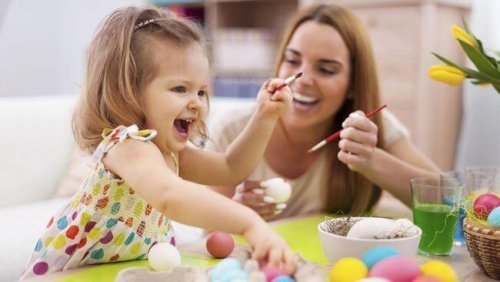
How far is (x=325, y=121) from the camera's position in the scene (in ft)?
6.39

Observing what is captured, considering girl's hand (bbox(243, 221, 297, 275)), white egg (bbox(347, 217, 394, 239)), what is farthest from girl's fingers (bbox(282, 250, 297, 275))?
white egg (bbox(347, 217, 394, 239))

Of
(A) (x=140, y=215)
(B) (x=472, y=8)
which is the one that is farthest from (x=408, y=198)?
(B) (x=472, y=8)

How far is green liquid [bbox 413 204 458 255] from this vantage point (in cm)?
118

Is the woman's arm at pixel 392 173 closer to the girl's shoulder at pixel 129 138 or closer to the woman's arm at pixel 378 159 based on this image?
the woman's arm at pixel 378 159

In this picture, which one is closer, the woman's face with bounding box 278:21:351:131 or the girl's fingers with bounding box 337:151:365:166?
the girl's fingers with bounding box 337:151:365:166

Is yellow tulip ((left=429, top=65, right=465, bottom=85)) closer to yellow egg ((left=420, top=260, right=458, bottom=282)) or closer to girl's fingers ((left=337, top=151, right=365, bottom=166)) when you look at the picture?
girl's fingers ((left=337, top=151, right=365, bottom=166))

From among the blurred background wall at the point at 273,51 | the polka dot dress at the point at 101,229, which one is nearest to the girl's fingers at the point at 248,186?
the polka dot dress at the point at 101,229

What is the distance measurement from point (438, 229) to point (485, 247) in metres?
0.16

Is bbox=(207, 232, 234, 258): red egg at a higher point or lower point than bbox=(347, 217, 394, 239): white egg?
lower

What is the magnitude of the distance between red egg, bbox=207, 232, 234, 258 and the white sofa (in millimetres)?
909

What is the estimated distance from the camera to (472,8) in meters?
3.29

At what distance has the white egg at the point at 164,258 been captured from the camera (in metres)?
1.02

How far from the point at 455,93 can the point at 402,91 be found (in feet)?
1.04

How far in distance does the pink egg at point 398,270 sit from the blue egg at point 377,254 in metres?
0.04
